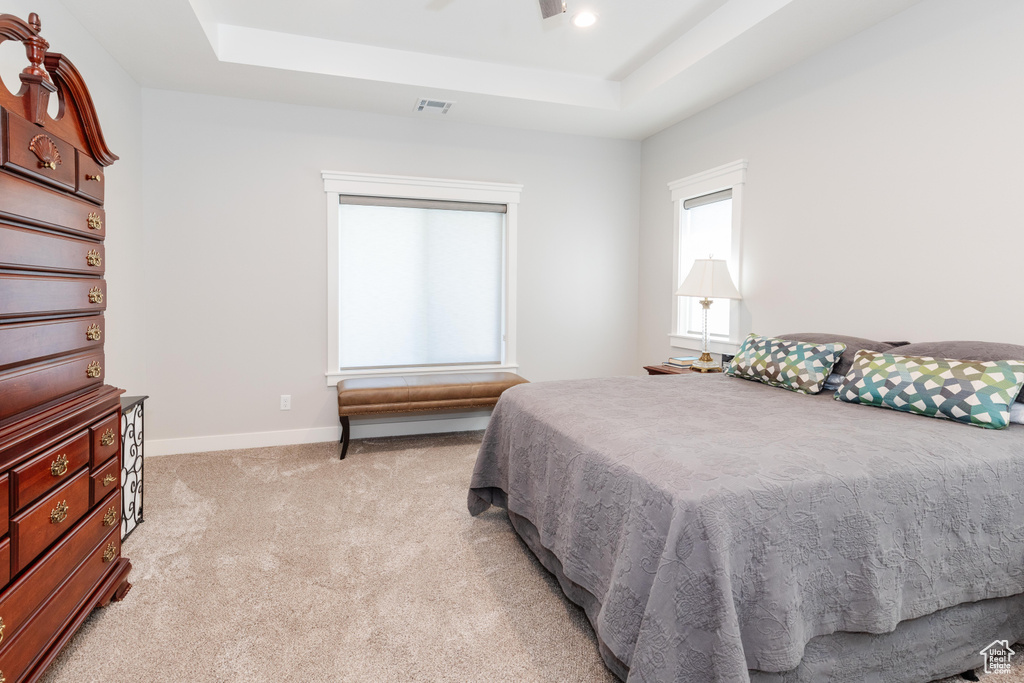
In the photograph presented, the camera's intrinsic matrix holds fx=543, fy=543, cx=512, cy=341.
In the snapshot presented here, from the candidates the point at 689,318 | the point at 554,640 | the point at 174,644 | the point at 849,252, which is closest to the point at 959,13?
the point at 849,252

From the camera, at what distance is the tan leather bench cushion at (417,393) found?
3721mm

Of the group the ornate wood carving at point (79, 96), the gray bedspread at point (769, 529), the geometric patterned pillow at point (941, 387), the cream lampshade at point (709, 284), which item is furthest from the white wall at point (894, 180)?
the ornate wood carving at point (79, 96)

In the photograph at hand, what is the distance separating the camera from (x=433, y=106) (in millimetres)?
4012

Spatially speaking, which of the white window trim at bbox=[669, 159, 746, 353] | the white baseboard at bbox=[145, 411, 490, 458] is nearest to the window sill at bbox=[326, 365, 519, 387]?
the white baseboard at bbox=[145, 411, 490, 458]

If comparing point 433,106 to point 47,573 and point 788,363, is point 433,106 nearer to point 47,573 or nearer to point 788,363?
point 788,363

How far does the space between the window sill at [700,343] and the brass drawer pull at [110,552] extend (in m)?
3.61

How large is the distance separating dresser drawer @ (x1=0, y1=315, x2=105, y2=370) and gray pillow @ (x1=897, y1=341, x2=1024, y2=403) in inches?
126

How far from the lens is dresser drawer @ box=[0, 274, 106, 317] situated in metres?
1.40

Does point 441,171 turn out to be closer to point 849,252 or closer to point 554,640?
point 849,252

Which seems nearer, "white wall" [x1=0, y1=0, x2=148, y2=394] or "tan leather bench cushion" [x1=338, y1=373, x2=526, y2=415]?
"white wall" [x1=0, y1=0, x2=148, y2=394]

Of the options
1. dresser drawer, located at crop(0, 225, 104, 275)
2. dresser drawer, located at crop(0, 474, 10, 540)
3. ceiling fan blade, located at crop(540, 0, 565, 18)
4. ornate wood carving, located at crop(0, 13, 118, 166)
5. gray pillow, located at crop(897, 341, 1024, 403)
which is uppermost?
ceiling fan blade, located at crop(540, 0, 565, 18)

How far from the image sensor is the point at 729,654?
3.92 ft

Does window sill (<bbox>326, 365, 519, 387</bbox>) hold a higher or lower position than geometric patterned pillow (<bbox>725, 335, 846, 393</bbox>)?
lower

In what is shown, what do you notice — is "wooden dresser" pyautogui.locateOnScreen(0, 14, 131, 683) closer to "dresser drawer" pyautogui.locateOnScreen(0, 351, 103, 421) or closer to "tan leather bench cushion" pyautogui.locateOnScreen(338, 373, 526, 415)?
"dresser drawer" pyautogui.locateOnScreen(0, 351, 103, 421)
